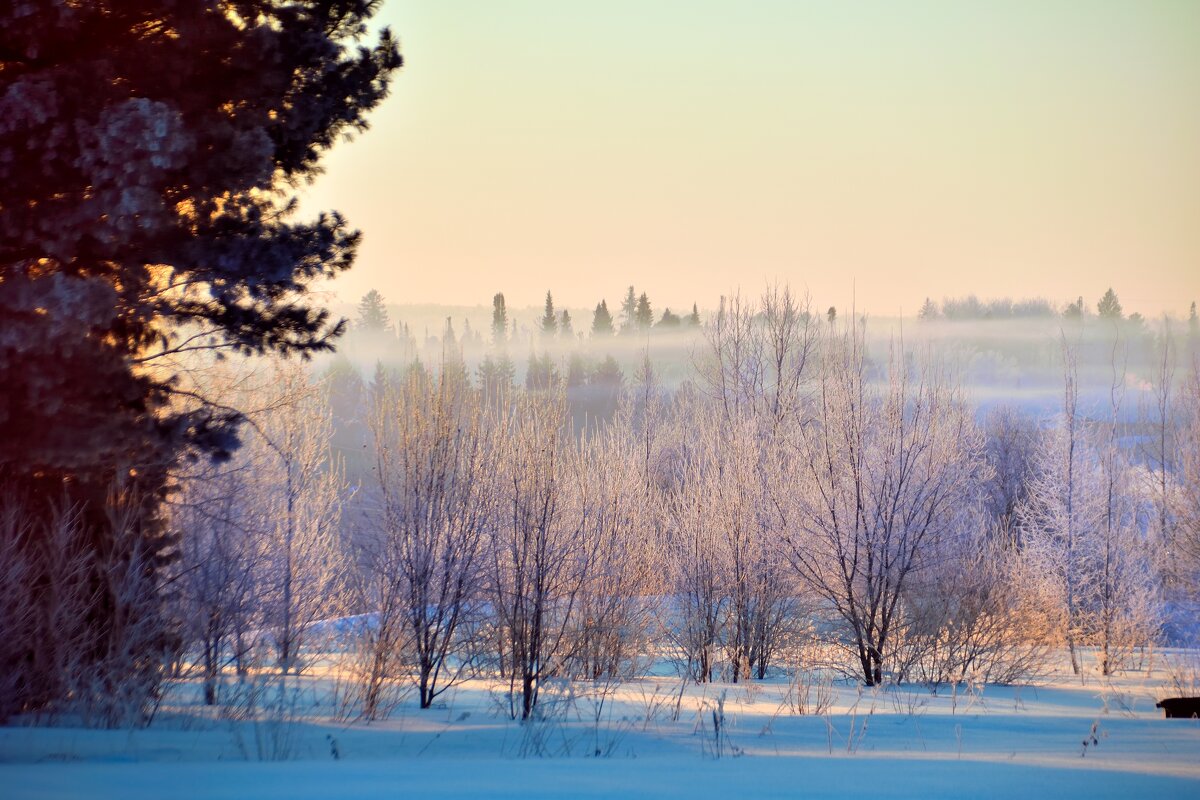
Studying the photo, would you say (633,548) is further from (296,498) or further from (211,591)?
(211,591)

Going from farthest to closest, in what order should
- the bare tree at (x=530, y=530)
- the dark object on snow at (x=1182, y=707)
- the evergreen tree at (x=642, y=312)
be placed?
the evergreen tree at (x=642, y=312)
the bare tree at (x=530, y=530)
the dark object on snow at (x=1182, y=707)

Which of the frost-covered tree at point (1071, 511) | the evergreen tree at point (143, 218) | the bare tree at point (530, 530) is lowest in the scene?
the frost-covered tree at point (1071, 511)

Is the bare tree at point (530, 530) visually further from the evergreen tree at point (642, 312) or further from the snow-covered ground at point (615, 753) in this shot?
the evergreen tree at point (642, 312)

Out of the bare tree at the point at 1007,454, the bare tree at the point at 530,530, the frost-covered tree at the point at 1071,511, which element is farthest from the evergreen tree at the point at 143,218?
the bare tree at the point at 1007,454

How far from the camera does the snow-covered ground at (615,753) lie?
20.0 ft

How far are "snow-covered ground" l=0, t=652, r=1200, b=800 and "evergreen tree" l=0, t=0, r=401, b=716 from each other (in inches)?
99.4

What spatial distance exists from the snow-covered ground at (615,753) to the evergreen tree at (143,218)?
2524 mm

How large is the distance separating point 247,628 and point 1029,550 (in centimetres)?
2280

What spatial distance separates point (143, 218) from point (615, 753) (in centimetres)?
609

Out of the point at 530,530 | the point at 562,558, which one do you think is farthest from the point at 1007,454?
the point at 530,530

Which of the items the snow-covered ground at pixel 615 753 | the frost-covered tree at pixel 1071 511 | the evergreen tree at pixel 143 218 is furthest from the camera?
the frost-covered tree at pixel 1071 511

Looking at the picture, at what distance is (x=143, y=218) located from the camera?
8391 mm

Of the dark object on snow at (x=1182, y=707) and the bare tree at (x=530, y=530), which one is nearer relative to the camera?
the dark object on snow at (x=1182, y=707)

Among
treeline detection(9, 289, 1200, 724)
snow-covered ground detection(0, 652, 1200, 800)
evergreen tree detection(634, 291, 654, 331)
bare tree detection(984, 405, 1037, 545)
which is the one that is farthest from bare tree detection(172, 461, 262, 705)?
evergreen tree detection(634, 291, 654, 331)
